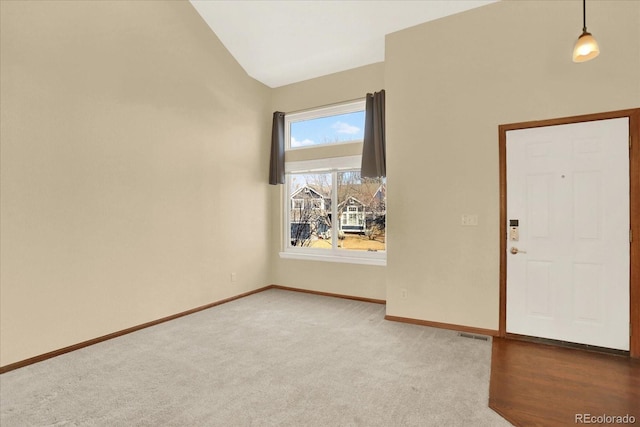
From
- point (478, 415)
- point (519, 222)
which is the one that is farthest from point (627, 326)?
point (478, 415)

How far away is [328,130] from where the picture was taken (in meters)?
5.05

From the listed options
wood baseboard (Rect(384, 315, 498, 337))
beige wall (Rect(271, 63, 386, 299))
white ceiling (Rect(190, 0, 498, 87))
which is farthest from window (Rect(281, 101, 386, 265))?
wood baseboard (Rect(384, 315, 498, 337))

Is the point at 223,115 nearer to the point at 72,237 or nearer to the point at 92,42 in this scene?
the point at 92,42

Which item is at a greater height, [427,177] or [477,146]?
[477,146]

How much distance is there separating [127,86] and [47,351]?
2.67 meters

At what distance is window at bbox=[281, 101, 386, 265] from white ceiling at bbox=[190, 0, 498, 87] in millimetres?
723

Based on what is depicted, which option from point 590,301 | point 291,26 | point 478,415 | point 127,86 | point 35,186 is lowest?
point 478,415

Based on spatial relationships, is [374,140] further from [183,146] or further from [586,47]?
[183,146]

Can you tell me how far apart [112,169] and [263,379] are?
2.57 m

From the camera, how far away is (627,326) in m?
2.88

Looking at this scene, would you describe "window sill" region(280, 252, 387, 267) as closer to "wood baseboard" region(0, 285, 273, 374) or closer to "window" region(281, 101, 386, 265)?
"window" region(281, 101, 386, 265)

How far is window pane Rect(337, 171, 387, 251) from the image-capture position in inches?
183

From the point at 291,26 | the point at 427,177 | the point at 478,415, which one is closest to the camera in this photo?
the point at 478,415

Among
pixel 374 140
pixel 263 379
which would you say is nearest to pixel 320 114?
pixel 374 140
